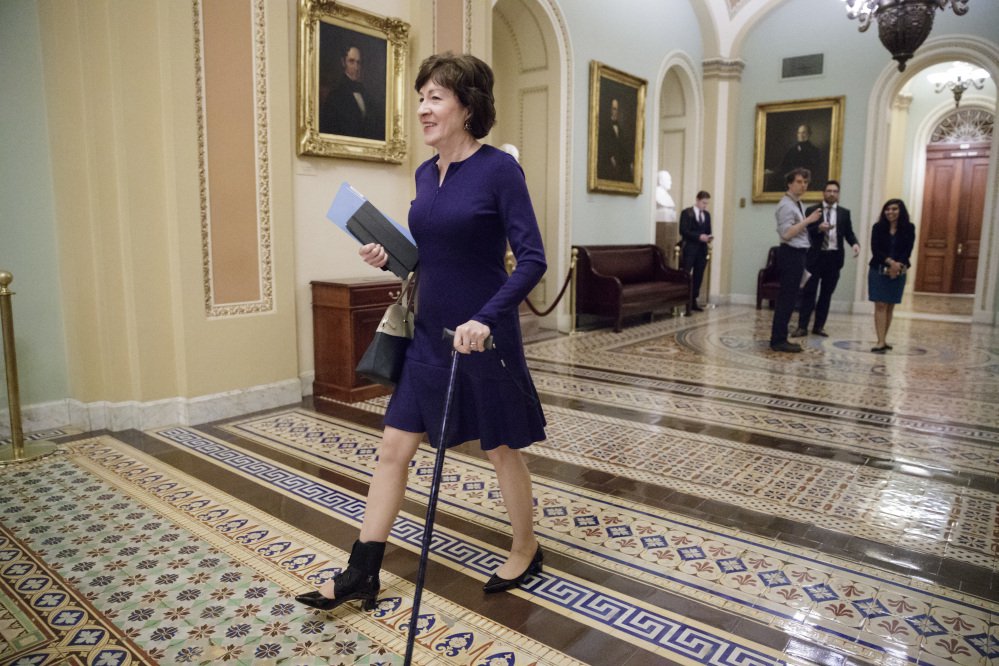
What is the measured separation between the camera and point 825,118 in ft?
37.4

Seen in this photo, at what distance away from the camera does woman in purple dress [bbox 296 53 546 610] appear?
213 cm

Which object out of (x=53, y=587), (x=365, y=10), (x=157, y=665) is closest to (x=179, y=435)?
(x=53, y=587)

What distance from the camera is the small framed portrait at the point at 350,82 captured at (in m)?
5.29

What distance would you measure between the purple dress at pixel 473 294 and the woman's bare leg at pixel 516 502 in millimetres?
113

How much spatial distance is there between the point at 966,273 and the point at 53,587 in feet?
54.1

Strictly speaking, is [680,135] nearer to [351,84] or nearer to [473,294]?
[351,84]

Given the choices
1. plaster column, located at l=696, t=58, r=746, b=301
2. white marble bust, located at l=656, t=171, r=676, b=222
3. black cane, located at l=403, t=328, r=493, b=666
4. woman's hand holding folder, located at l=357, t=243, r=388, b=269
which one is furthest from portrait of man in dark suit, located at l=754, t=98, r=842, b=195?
black cane, located at l=403, t=328, r=493, b=666

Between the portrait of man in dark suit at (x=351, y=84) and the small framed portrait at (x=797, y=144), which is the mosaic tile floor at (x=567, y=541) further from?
the small framed portrait at (x=797, y=144)

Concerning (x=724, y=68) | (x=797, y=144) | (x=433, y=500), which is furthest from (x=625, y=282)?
(x=433, y=500)

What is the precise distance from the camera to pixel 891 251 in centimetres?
728

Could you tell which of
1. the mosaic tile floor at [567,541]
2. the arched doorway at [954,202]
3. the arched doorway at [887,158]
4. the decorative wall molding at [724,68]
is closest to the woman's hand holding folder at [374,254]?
the mosaic tile floor at [567,541]

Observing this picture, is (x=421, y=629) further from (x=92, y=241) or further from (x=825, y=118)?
(x=825, y=118)

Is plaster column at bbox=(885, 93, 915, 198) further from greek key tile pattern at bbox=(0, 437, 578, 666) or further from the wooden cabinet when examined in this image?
greek key tile pattern at bbox=(0, 437, 578, 666)

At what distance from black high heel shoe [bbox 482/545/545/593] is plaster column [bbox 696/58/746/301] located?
10.5 meters
